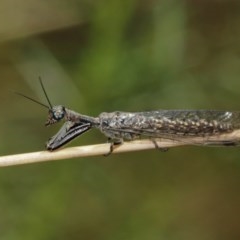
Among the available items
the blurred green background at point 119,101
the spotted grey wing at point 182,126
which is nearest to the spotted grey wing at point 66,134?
the spotted grey wing at point 182,126

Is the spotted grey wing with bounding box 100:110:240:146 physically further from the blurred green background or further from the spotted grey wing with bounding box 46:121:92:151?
the blurred green background

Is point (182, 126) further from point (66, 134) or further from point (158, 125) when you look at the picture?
point (66, 134)

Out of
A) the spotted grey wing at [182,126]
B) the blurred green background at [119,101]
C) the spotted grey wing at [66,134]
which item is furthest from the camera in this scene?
the blurred green background at [119,101]

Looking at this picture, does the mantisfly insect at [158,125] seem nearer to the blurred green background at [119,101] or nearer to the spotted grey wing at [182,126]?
the spotted grey wing at [182,126]

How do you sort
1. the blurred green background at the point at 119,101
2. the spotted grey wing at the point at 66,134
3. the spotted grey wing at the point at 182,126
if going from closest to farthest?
1. the spotted grey wing at the point at 66,134
2. the spotted grey wing at the point at 182,126
3. the blurred green background at the point at 119,101

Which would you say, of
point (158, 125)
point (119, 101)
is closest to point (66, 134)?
point (158, 125)
